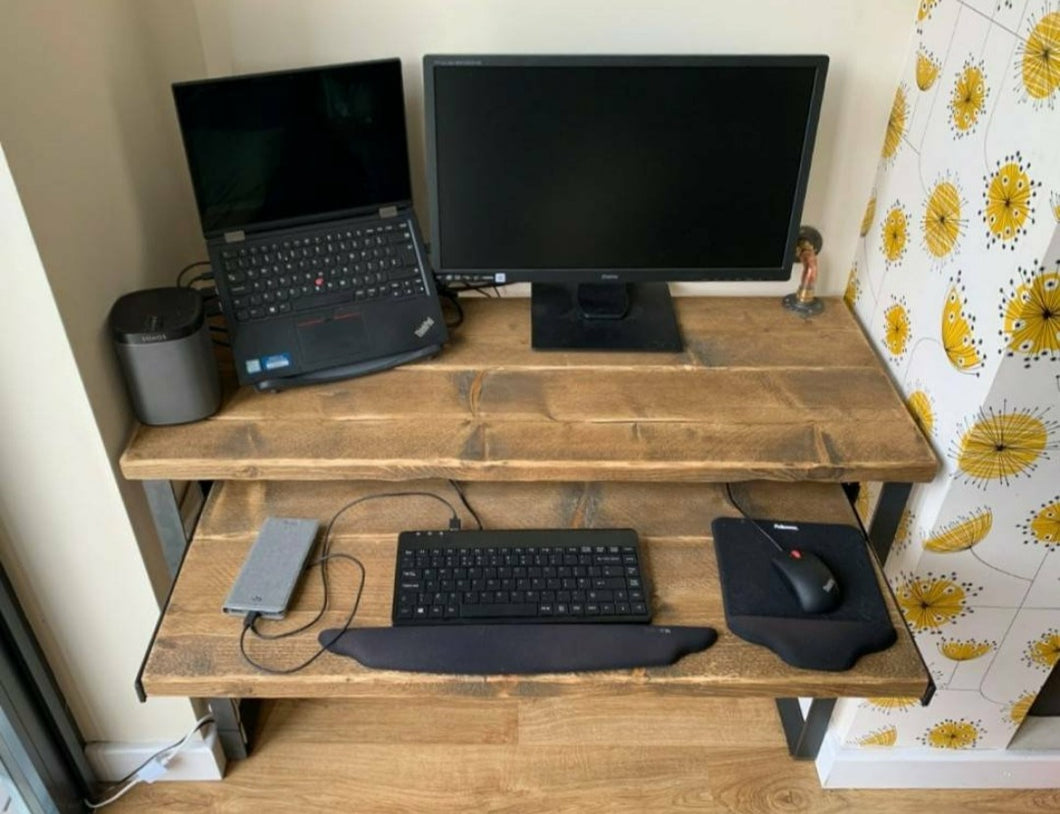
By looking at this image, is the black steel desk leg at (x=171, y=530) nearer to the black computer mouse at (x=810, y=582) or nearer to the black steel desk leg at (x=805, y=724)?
the black computer mouse at (x=810, y=582)

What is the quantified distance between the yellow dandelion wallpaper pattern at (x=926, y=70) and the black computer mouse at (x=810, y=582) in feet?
2.29

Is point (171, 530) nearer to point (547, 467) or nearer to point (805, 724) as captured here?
point (547, 467)

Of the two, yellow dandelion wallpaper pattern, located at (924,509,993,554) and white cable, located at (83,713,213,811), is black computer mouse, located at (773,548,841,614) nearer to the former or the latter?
yellow dandelion wallpaper pattern, located at (924,509,993,554)

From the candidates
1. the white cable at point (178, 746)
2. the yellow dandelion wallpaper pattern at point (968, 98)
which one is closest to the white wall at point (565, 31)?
the yellow dandelion wallpaper pattern at point (968, 98)

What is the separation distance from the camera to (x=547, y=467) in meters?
1.19

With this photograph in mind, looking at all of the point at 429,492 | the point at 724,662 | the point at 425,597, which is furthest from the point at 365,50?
the point at 724,662

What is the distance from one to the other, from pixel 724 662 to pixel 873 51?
942mm

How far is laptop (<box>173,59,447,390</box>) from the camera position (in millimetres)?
1271

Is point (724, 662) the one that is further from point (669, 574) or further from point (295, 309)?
point (295, 309)

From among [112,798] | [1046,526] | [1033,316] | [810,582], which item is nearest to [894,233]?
[1033,316]

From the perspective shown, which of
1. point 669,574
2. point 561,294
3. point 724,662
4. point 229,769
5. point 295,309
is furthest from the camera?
point 229,769

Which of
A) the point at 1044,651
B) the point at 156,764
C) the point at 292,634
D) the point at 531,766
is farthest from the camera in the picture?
the point at 531,766

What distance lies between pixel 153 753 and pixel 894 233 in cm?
152

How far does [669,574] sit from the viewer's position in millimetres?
1215
